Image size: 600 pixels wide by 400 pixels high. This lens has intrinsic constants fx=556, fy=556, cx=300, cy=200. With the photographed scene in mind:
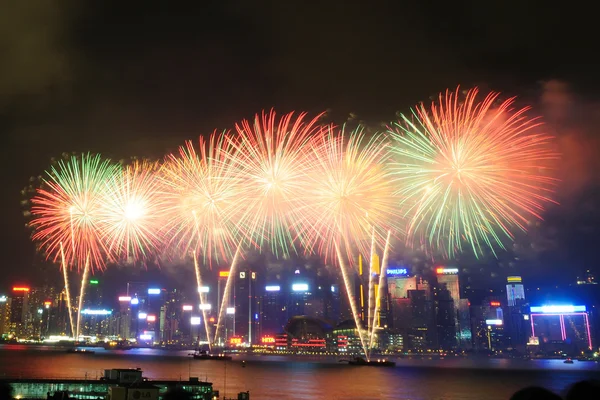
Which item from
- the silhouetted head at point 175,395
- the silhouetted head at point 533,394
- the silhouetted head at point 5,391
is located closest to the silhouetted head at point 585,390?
the silhouetted head at point 533,394

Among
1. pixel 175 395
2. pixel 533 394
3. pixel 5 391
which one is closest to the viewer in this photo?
pixel 533 394

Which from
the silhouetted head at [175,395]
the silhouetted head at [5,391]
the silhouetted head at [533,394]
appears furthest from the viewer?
the silhouetted head at [5,391]

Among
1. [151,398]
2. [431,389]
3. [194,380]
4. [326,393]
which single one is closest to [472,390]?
[431,389]

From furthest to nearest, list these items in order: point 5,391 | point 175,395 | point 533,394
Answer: point 5,391 → point 175,395 → point 533,394

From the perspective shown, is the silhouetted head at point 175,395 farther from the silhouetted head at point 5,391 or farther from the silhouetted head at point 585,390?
the silhouetted head at point 585,390

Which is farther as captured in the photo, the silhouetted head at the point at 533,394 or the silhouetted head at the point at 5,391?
the silhouetted head at the point at 5,391

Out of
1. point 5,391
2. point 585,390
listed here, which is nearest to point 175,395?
point 5,391

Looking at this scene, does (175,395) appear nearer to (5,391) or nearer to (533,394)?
(5,391)

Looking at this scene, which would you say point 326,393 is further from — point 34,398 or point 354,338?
point 354,338

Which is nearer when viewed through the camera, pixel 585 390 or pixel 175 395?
pixel 585 390

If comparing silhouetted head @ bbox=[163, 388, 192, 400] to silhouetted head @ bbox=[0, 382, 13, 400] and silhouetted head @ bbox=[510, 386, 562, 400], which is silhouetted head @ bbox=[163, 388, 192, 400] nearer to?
silhouetted head @ bbox=[0, 382, 13, 400]
